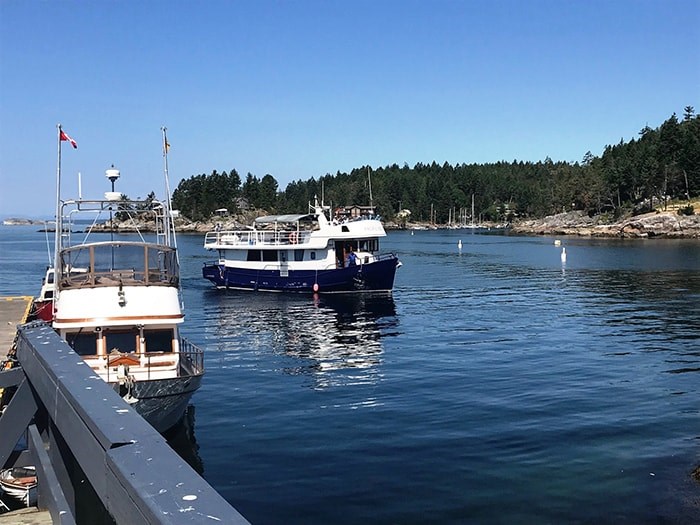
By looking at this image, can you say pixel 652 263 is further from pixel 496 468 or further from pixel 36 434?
pixel 36 434

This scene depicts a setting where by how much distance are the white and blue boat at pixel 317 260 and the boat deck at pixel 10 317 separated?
19269 millimetres

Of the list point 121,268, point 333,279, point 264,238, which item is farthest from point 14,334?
point 264,238

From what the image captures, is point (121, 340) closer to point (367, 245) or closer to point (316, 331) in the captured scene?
point (316, 331)

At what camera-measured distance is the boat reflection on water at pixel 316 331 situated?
3125 centimetres

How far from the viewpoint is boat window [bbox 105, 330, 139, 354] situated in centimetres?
1978

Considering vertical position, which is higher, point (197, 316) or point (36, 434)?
point (36, 434)

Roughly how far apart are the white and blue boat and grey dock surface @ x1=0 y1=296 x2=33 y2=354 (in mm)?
19269

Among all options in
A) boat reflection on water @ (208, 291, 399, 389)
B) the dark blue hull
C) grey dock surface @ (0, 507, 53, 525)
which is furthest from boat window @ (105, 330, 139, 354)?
the dark blue hull

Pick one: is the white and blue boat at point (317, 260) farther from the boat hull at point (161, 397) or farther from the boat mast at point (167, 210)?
the boat hull at point (161, 397)

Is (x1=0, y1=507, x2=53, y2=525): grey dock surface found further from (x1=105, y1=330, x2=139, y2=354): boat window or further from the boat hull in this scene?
(x1=105, y1=330, x2=139, y2=354): boat window

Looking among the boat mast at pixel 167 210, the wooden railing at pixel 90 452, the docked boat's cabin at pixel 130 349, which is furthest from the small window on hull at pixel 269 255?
the wooden railing at pixel 90 452

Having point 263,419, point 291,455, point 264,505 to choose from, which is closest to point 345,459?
point 291,455

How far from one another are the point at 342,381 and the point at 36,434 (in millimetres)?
22770

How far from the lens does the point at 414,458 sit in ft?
61.6
